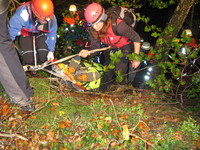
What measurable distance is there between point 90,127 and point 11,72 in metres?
1.27

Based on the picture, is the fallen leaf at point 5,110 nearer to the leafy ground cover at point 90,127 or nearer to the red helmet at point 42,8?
the leafy ground cover at point 90,127

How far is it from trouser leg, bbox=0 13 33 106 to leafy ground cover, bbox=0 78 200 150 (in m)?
0.18

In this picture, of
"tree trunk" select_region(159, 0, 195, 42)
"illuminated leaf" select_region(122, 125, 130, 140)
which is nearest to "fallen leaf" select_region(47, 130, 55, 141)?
"illuminated leaf" select_region(122, 125, 130, 140)

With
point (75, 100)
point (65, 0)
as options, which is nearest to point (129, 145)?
point (75, 100)

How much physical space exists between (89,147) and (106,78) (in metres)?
2.70

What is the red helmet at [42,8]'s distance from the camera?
3402 mm

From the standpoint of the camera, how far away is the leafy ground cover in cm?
211

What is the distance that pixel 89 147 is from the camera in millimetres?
2078

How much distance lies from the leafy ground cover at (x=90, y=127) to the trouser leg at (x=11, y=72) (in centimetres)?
18

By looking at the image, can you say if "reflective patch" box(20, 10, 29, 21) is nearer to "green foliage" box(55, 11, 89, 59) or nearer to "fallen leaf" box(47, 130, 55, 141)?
"fallen leaf" box(47, 130, 55, 141)

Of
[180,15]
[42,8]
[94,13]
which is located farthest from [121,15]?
[42,8]

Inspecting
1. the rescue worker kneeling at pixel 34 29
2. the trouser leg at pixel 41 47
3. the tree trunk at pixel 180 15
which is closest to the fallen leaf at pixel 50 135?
the rescue worker kneeling at pixel 34 29

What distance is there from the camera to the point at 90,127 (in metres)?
2.31

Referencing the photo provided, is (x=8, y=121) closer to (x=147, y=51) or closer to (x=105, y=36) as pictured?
(x=105, y=36)
